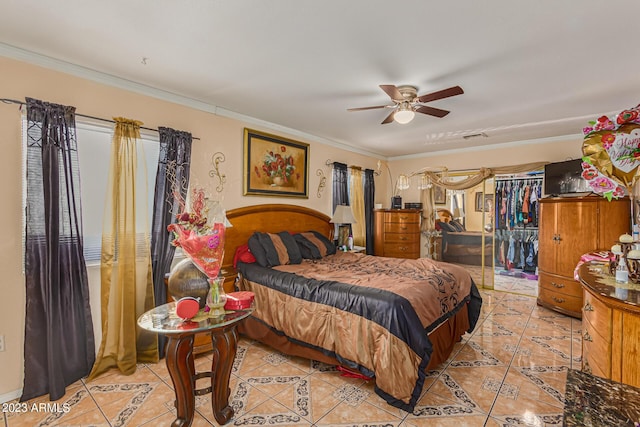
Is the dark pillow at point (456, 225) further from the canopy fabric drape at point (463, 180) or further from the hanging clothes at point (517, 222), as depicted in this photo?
the hanging clothes at point (517, 222)

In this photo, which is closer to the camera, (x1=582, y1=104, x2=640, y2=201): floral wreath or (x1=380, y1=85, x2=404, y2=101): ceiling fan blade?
(x1=582, y1=104, x2=640, y2=201): floral wreath

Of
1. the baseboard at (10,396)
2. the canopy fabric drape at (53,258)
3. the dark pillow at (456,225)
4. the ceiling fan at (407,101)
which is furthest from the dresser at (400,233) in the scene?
the baseboard at (10,396)

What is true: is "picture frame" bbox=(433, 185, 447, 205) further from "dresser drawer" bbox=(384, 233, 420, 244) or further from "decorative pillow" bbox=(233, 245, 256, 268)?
"decorative pillow" bbox=(233, 245, 256, 268)

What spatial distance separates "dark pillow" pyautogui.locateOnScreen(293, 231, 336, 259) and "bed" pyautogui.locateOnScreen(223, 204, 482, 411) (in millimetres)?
19

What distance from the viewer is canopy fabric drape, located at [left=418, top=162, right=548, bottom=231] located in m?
4.64

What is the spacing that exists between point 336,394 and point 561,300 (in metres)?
3.38

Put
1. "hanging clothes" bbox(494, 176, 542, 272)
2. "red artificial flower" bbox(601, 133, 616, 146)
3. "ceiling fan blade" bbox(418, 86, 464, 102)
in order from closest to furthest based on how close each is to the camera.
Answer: "red artificial flower" bbox(601, 133, 616, 146) → "ceiling fan blade" bbox(418, 86, 464, 102) → "hanging clothes" bbox(494, 176, 542, 272)

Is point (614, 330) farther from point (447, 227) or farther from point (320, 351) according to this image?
point (447, 227)

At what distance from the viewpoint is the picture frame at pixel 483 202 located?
17.4 feet

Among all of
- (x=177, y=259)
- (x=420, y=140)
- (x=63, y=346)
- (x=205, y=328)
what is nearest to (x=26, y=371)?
(x=63, y=346)

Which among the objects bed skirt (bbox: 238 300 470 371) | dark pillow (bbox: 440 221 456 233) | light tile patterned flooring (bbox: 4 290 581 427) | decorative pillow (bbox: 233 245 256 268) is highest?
dark pillow (bbox: 440 221 456 233)

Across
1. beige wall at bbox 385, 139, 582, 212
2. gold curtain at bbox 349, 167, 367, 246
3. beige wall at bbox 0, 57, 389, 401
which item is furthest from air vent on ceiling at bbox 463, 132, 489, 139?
beige wall at bbox 0, 57, 389, 401

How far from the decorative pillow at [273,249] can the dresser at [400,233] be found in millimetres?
2236

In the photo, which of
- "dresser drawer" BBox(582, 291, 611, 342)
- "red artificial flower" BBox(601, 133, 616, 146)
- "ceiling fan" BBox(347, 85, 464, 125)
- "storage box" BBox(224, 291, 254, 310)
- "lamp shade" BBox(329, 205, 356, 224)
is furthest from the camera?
"lamp shade" BBox(329, 205, 356, 224)
